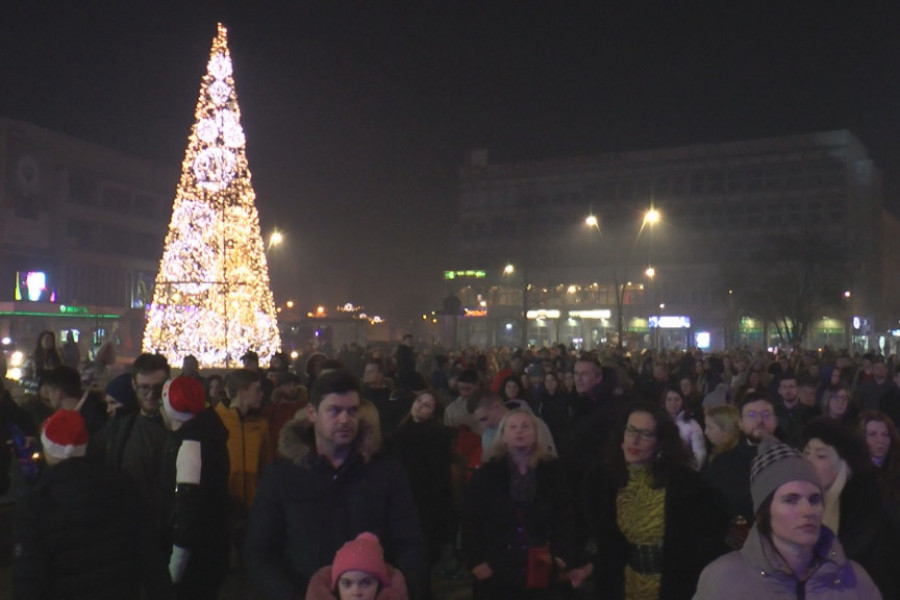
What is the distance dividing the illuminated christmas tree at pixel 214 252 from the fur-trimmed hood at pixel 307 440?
19.5 meters

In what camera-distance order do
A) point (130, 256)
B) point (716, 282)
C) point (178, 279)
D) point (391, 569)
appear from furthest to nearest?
point (716, 282)
point (130, 256)
point (178, 279)
point (391, 569)

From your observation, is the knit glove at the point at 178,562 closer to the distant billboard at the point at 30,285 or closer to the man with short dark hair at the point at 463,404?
the man with short dark hair at the point at 463,404

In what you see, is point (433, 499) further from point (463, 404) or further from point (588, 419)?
point (463, 404)

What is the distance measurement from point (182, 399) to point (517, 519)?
7.25ft

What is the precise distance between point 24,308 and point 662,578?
54.0 meters

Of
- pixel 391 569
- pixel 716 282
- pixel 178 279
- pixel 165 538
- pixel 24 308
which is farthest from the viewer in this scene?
pixel 716 282

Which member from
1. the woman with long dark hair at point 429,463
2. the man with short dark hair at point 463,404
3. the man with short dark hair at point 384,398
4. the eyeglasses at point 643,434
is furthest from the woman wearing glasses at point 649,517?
the man with short dark hair at point 384,398

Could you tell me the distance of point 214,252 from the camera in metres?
23.3

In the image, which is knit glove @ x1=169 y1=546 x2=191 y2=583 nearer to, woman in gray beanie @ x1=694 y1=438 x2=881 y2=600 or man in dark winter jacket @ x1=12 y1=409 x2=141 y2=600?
man in dark winter jacket @ x1=12 y1=409 x2=141 y2=600

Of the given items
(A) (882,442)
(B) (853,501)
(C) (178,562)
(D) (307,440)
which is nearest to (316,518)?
(D) (307,440)

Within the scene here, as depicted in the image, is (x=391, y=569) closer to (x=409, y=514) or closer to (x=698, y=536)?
(x=409, y=514)

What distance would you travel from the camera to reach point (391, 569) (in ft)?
12.1

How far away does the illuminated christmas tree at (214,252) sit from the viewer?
22.5 metres

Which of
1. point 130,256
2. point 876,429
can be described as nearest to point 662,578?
point 876,429
